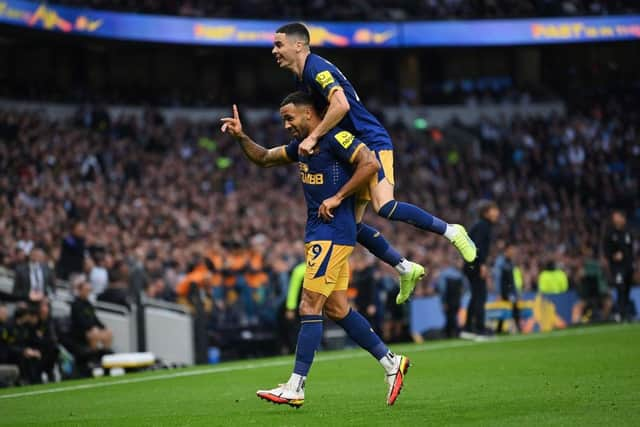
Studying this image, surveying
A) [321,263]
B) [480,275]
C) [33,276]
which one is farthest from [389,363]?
[33,276]

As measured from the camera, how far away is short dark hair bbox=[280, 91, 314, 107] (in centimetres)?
876

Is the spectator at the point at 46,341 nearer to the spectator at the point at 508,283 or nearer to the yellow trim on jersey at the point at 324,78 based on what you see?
the spectator at the point at 508,283

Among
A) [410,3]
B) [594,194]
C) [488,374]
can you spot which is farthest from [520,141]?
[488,374]

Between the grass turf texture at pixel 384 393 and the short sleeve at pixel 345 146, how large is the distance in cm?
187

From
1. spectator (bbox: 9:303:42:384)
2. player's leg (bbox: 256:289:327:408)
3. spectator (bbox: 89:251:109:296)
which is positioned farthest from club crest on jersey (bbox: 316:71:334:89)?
spectator (bbox: 89:251:109:296)

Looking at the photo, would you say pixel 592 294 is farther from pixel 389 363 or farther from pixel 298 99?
pixel 298 99

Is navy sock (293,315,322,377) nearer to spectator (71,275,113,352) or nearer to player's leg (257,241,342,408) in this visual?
player's leg (257,241,342,408)

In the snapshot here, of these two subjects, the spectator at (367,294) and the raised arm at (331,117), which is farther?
the spectator at (367,294)

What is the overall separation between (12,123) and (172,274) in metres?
7.01

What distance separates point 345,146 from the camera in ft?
28.2

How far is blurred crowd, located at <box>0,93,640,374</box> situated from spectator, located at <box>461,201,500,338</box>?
2.61 metres

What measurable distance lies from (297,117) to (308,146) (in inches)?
18.4

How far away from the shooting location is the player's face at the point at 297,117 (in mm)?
8750

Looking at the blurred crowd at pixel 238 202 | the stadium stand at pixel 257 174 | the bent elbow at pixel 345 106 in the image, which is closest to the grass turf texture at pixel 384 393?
the bent elbow at pixel 345 106
